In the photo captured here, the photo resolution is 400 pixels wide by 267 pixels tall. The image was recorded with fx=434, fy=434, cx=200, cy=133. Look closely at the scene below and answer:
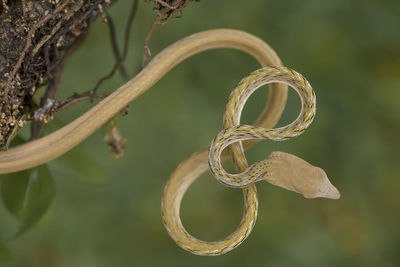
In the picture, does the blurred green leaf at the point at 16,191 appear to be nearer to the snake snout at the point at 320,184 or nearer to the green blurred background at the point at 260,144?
the snake snout at the point at 320,184

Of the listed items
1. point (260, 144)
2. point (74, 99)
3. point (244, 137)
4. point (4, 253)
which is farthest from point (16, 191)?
point (260, 144)

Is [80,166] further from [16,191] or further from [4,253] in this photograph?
[4,253]

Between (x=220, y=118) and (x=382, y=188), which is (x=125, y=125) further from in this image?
(x=382, y=188)

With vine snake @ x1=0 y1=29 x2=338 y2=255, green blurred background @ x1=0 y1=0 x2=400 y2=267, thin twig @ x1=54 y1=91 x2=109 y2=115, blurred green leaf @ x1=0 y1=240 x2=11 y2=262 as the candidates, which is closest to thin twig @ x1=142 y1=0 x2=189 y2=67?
vine snake @ x1=0 y1=29 x2=338 y2=255

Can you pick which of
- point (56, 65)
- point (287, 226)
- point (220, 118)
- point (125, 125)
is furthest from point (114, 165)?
point (56, 65)

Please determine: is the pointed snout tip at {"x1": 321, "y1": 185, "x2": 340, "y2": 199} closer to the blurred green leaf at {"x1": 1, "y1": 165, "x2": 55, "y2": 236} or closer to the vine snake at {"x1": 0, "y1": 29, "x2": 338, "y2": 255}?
the vine snake at {"x1": 0, "y1": 29, "x2": 338, "y2": 255}
